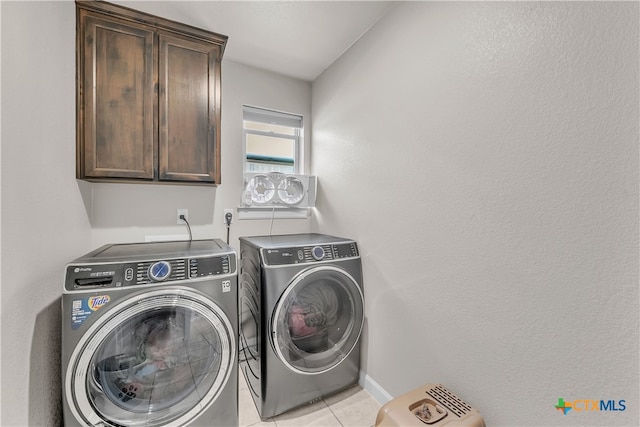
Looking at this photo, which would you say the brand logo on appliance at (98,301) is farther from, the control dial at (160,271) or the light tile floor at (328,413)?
the light tile floor at (328,413)

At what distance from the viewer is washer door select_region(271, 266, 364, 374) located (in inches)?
60.5

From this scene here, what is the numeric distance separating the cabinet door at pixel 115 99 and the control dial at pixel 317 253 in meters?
1.19

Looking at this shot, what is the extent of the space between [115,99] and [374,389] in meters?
2.55

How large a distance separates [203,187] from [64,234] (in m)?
0.93

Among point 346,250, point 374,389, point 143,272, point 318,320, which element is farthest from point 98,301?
point 374,389

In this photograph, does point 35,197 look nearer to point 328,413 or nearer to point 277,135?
point 277,135

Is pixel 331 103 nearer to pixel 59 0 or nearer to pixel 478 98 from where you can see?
pixel 478 98

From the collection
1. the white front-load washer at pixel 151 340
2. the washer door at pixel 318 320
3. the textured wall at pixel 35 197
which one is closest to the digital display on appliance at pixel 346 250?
the washer door at pixel 318 320

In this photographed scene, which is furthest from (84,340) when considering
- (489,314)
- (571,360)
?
(571,360)

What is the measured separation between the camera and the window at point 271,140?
7.98 feet

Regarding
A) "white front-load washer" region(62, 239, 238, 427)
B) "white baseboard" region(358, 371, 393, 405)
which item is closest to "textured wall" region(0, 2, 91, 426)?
"white front-load washer" region(62, 239, 238, 427)

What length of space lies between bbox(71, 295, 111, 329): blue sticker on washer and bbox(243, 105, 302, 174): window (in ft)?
5.05

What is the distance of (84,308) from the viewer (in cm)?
108

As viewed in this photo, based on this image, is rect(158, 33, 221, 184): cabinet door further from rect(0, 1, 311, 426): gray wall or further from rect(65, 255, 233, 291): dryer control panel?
rect(65, 255, 233, 291): dryer control panel
